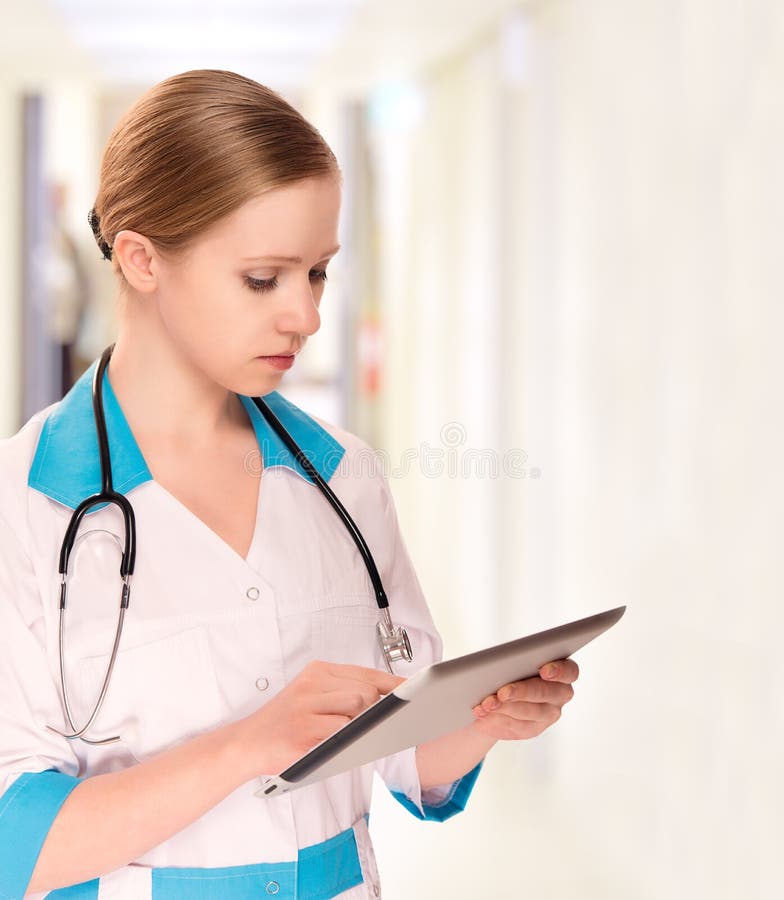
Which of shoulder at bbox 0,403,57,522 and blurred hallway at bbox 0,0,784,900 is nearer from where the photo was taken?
shoulder at bbox 0,403,57,522

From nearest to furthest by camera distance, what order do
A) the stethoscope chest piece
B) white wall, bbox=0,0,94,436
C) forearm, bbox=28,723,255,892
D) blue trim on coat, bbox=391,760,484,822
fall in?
1. forearm, bbox=28,723,255,892
2. the stethoscope chest piece
3. blue trim on coat, bbox=391,760,484,822
4. white wall, bbox=0,0,94,436

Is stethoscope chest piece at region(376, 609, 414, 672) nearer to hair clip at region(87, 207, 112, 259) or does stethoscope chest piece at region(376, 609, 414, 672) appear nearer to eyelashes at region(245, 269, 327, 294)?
eyelashes at region(245, 269, 327, 294)

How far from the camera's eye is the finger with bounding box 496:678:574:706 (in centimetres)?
103

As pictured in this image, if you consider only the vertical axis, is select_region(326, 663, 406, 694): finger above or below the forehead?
below

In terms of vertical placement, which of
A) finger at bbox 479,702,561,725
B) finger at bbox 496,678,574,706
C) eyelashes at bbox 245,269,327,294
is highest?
eyelashes at bbox 245,269,327,294

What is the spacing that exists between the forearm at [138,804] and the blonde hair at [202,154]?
45 centimetres

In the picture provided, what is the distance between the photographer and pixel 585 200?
305cm

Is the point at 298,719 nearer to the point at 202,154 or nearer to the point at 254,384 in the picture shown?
the point at 254,384

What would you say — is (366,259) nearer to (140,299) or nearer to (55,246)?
(55,246)

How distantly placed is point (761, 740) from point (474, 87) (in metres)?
2.91

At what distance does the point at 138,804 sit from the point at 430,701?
26 cm

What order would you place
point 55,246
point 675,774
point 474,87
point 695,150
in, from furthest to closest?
point 55,246
point 474,87
point 675,774
point 695,150

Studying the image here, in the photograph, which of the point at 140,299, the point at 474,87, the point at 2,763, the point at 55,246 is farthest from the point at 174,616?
the point at 55,246

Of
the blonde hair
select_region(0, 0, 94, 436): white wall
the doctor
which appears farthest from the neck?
select_region(0, 0, 94, 436): white wall
